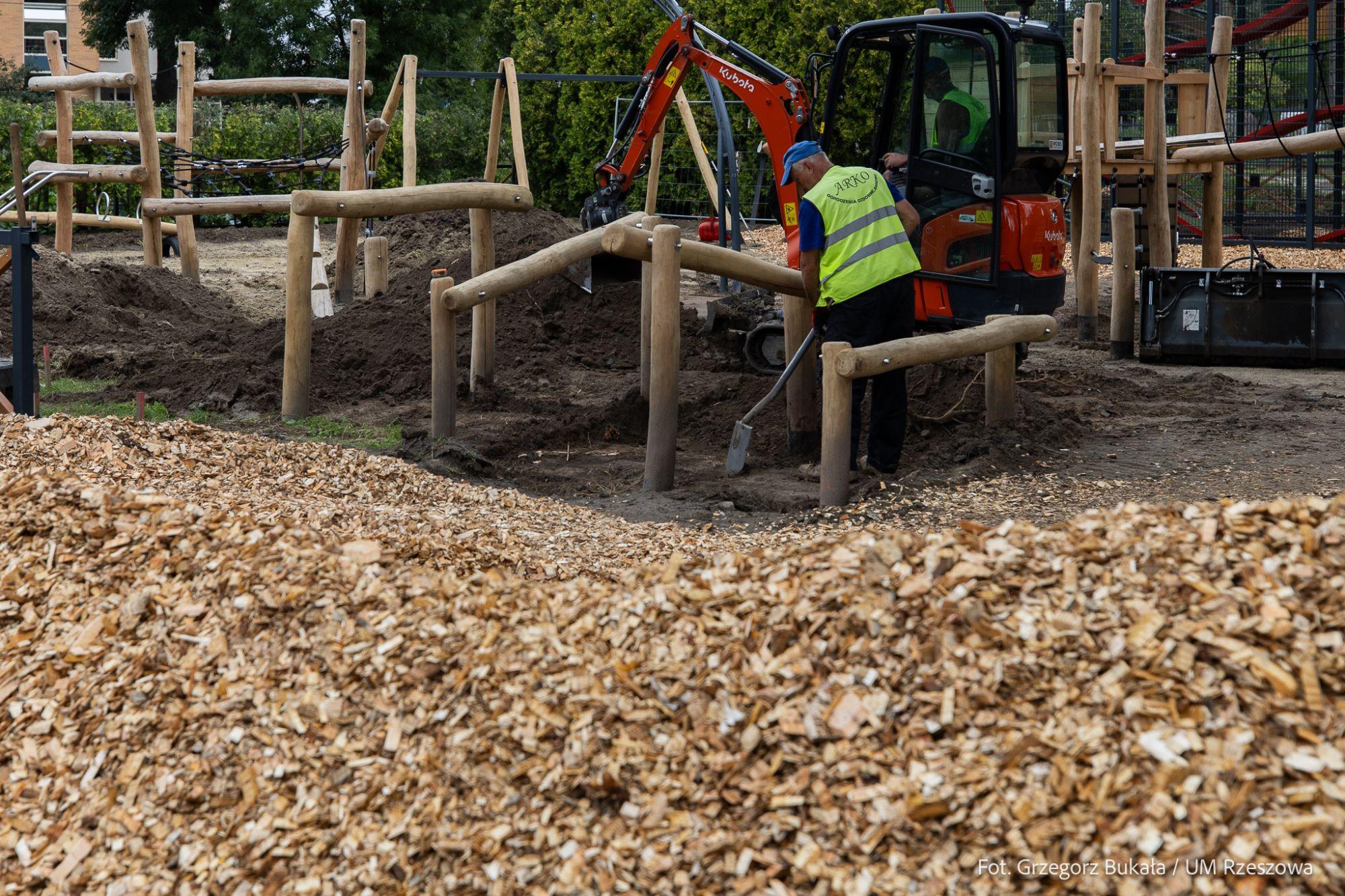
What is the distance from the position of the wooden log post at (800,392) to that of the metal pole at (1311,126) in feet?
34.7

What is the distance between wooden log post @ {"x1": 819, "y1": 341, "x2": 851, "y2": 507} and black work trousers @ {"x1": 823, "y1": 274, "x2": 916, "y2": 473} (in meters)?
0.96

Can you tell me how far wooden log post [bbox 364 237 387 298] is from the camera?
460 inches

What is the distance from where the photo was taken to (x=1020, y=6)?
28.5 feet

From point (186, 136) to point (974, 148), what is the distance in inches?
311

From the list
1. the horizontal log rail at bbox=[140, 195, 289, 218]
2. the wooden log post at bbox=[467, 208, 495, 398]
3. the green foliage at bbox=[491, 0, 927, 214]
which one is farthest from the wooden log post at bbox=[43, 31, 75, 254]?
the green foliage at bbox=[491, 0, 927, 214]

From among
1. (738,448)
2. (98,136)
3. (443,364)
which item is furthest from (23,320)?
(98,136)

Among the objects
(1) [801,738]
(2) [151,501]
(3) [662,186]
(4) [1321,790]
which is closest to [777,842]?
(1) [801,738]

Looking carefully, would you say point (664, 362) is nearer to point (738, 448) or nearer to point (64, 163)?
point (738, 448)

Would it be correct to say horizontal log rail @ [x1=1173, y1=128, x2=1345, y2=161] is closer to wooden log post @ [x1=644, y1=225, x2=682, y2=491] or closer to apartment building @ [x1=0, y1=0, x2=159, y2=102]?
wooden log post @ [x1=644, y1=225, x2=682, y2=491]

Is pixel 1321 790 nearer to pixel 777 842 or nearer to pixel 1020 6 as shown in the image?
pixel 777 842

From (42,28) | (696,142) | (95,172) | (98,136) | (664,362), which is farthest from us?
(42,28)

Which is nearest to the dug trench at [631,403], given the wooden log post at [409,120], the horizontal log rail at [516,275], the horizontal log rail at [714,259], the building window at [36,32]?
the horizontal log rail at [516,275]

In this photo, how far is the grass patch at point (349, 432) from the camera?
751 cm

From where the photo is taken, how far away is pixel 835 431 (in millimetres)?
5859
